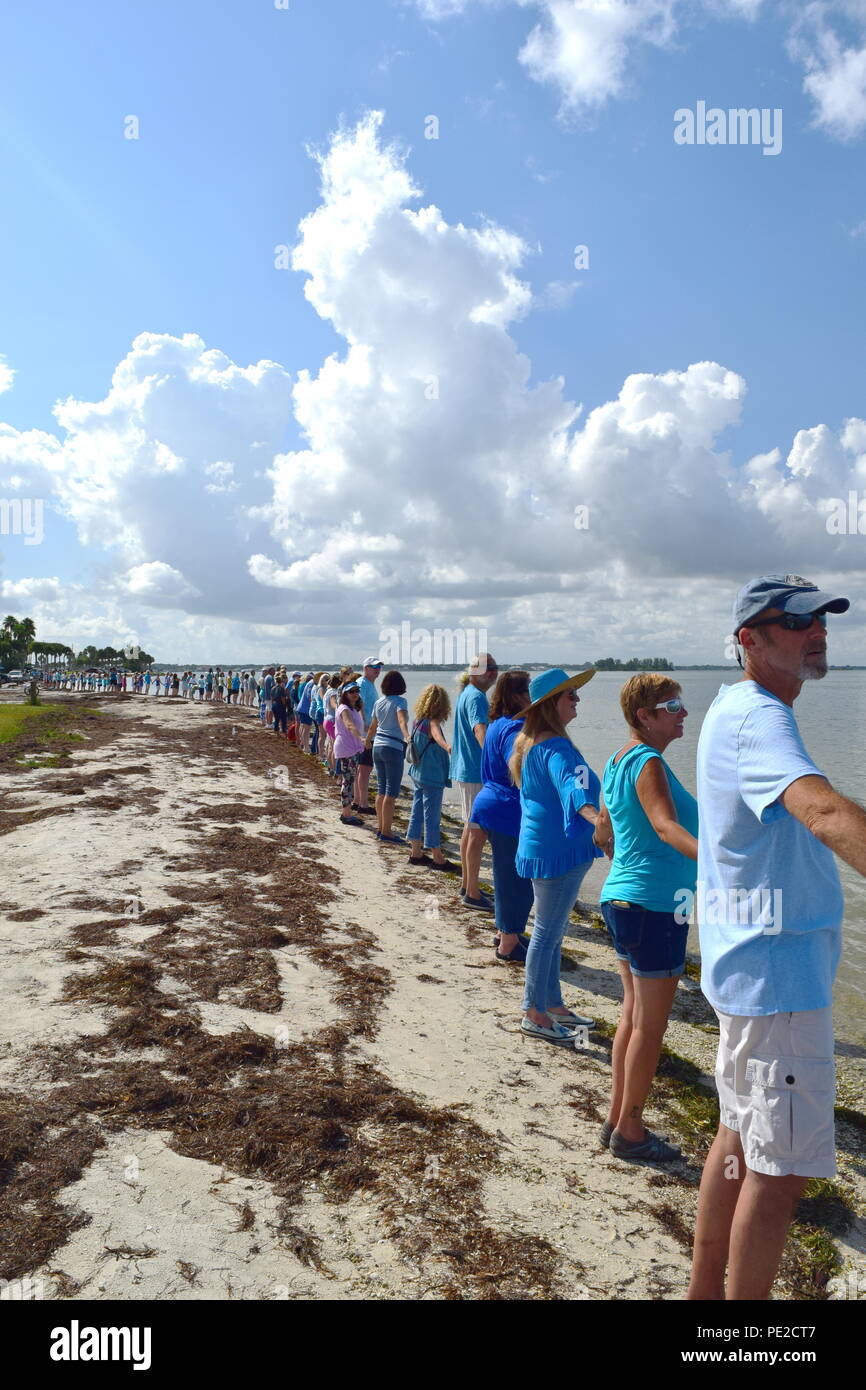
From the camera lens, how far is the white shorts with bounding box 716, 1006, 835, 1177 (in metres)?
2.06

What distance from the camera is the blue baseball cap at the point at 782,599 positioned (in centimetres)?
215

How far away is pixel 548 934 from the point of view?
15.8ft

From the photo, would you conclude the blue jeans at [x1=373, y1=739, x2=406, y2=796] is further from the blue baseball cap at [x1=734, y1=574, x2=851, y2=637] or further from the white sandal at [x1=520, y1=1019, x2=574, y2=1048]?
the blue baseball cap at [x1=734, y1=574, x2=851, y2=637]

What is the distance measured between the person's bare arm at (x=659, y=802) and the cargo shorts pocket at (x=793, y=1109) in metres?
1.07

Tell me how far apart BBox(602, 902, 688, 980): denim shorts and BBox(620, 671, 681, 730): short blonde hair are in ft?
2.85

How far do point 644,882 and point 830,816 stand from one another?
174 cm

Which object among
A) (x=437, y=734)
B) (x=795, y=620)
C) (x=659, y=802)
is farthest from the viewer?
(x=437, y=734)

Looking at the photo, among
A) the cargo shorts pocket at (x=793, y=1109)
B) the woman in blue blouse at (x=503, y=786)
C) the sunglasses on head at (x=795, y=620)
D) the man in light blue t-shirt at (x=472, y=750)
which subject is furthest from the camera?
the man in light blue t-shirt at (x=472, y=750)

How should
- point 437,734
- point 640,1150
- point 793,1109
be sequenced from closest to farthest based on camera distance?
point 793,1109 < point 640,1150 < point 437,734

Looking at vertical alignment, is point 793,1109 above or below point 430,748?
below

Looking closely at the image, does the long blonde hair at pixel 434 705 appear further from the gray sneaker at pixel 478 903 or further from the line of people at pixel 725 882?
A: the line of people at pixel 725 882

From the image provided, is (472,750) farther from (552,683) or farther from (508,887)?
(552,683)

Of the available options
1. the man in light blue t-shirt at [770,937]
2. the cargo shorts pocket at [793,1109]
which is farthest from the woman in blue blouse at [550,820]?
the cargo shorts pocket at [793,1109]

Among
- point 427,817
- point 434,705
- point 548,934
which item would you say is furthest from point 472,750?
point 548,934
